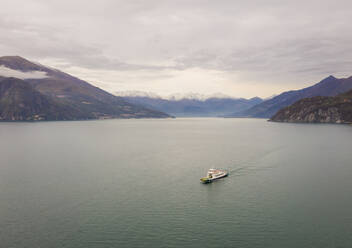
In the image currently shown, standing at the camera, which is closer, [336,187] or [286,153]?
[336,187]

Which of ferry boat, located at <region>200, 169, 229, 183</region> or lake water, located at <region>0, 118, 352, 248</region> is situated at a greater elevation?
ferry boat, located at <region>200, 169, 229, 183</region>

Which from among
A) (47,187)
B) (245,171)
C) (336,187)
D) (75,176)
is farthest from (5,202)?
(336,187)

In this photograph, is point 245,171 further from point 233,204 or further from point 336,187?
point 233,204

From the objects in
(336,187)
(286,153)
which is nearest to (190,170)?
(336,187)

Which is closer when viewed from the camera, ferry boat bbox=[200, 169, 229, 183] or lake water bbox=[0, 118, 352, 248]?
lake water bbox=[0, 118, 352, 248]

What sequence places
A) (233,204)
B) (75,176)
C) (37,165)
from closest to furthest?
(233,204) < (75,176) < (37,165)

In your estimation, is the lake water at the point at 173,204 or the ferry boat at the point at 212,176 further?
the ferry boat at the point at 212,176

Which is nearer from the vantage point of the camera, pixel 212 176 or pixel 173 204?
pixel 173 204

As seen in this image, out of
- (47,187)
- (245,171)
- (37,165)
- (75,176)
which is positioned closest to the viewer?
(47,187)

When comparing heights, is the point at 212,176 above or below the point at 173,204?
above

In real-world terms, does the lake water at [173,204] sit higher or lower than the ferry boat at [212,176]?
lower
